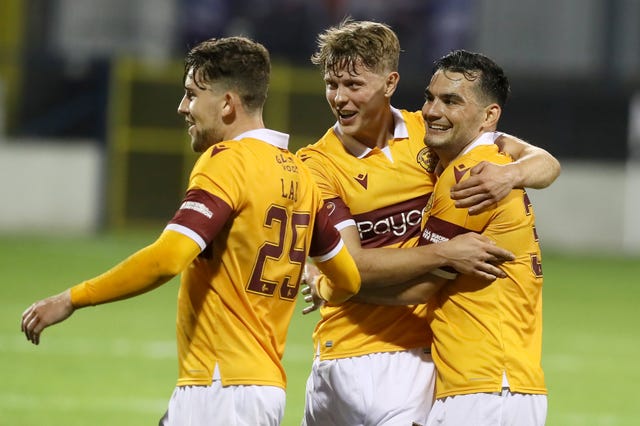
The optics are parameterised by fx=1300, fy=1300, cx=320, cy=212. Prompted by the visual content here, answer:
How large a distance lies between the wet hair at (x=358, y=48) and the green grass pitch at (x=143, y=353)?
12.9ft

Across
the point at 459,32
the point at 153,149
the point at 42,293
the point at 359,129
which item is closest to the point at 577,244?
the point at 459,32

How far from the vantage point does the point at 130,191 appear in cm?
2339

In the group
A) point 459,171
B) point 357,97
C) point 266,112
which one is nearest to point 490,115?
point 459,171

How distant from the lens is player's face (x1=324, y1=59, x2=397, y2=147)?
5.43m

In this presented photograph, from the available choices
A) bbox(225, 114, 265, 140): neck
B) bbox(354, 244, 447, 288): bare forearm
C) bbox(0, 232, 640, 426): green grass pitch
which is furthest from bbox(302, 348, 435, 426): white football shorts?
bbox(0, 232, 640, 426): green grass pitch

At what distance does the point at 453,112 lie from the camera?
5.09 m

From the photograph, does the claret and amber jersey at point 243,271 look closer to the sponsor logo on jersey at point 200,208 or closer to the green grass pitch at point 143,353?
the sponsor logo on jersey at point 200,208

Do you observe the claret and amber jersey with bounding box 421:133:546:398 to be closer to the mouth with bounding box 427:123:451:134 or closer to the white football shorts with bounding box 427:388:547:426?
the white football shorts with bounding box 427:388:547:426

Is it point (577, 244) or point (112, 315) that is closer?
point (112, 315)

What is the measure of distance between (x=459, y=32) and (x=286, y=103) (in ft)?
12.0

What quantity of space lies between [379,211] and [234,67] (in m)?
1.05

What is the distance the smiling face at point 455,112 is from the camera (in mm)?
5086

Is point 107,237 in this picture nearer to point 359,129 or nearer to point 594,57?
point 594,57

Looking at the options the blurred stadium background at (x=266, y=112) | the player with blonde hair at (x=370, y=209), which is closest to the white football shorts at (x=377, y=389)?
the player with blonde hair at (x=370, y=209)
